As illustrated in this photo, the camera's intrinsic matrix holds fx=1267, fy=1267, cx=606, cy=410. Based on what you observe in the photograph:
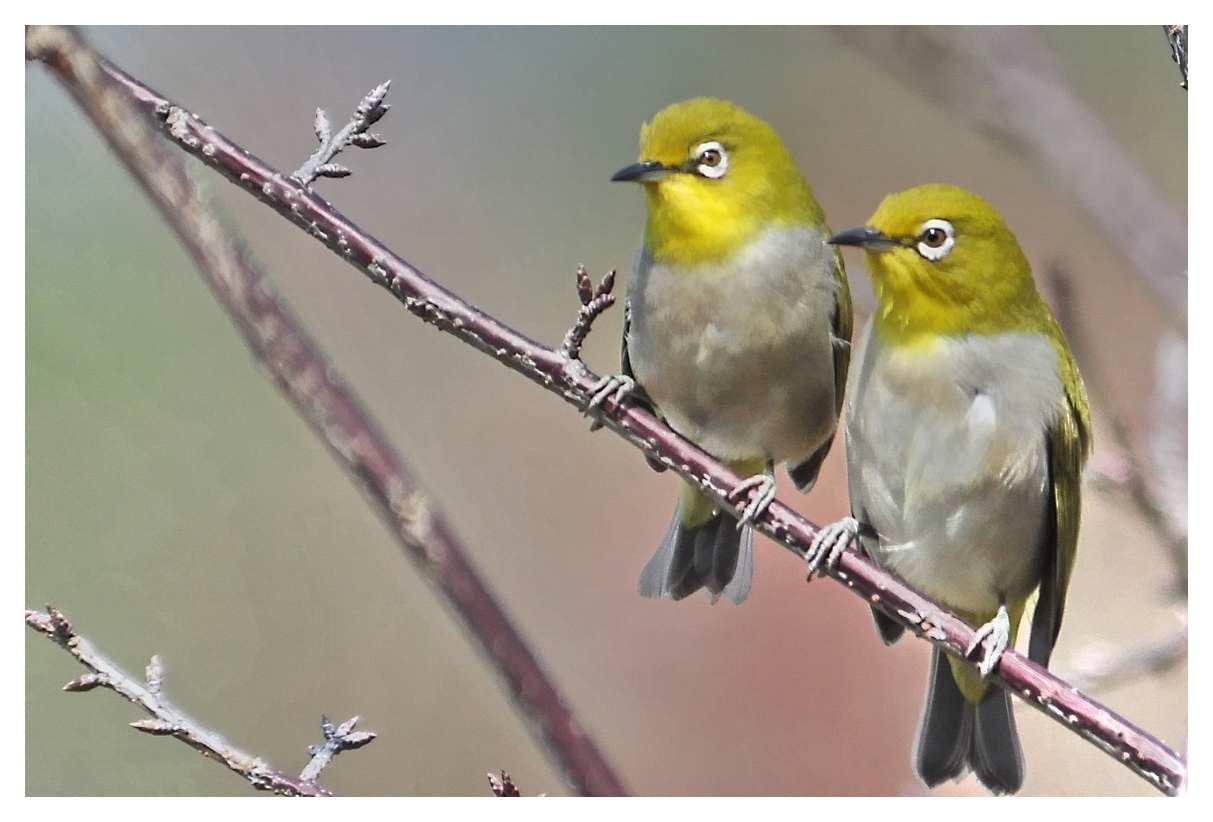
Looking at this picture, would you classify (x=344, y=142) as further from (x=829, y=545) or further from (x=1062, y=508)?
(x=1062, y=508)

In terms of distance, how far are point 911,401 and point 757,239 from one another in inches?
12.0

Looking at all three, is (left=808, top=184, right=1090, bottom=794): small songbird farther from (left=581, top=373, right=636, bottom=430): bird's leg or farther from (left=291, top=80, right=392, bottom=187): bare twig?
(left=291, top=80, right=392, bottom=187): bare twig

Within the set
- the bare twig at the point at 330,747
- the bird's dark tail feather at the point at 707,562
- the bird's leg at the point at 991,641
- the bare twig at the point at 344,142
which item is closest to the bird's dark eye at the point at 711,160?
the bare twig at the point at 344,142

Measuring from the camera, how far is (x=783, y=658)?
2.00 metres

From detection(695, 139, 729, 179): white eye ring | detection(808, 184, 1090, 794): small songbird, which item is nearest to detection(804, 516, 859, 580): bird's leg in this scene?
detection(808, 184, 1090, 794): small songbird

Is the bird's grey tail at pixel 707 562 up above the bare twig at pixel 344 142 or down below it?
below

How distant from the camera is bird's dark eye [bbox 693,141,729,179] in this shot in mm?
1683

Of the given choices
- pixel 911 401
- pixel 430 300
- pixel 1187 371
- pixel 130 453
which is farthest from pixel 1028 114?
pixel 130 453

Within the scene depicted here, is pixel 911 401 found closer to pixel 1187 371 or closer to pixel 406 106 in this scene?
pixel 1187 371

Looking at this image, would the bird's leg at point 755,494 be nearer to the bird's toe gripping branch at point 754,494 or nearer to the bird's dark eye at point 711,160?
the bird's toe gripping branch at point 754,494

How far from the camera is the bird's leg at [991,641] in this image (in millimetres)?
1651

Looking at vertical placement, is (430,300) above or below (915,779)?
above

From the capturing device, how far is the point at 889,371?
1.67 metres

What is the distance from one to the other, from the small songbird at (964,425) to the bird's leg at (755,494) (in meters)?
0.09
